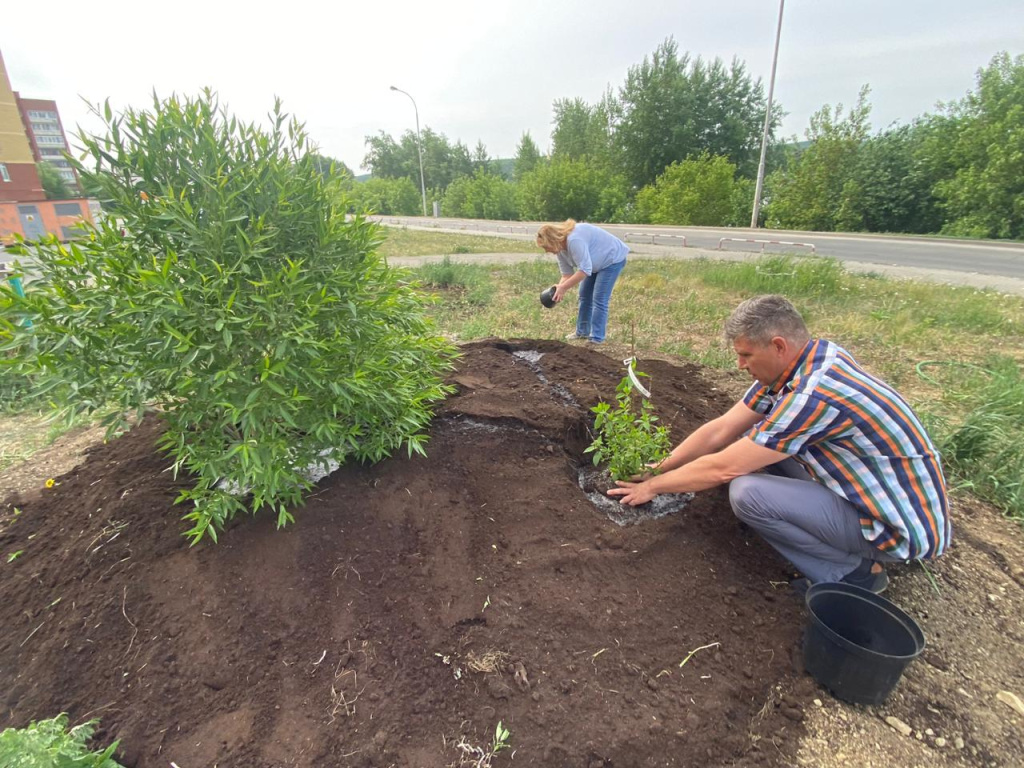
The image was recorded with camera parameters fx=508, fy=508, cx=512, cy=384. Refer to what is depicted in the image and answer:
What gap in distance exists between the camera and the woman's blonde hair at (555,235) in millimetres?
5105

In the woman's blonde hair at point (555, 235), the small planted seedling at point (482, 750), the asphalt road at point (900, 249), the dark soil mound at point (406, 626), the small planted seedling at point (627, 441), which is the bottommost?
the asphalt road at point (900, 249)

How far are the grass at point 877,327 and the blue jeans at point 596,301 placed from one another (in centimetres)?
25

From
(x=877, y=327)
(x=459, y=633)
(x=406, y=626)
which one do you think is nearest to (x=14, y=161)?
(x=406, y=626)

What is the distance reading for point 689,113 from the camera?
1391 inches

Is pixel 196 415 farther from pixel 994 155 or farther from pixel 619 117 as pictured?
pixel 619 117

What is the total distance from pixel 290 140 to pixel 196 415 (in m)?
1.19

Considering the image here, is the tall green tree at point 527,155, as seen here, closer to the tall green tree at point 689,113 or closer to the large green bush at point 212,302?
the tall green tree at point 689,113

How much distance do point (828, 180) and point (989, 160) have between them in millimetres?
5992

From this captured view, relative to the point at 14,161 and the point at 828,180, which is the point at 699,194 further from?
the point at 14,161

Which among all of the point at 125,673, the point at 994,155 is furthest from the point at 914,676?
the point at 994,155

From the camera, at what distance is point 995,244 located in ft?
57.0

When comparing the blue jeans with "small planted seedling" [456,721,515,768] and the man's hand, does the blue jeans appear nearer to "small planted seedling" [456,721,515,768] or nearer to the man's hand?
the man's hand

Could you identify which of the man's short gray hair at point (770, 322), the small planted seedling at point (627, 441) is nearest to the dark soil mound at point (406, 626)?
the small planted seedling at point (627, 441)

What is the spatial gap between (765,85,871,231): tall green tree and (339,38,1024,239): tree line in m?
0.05
